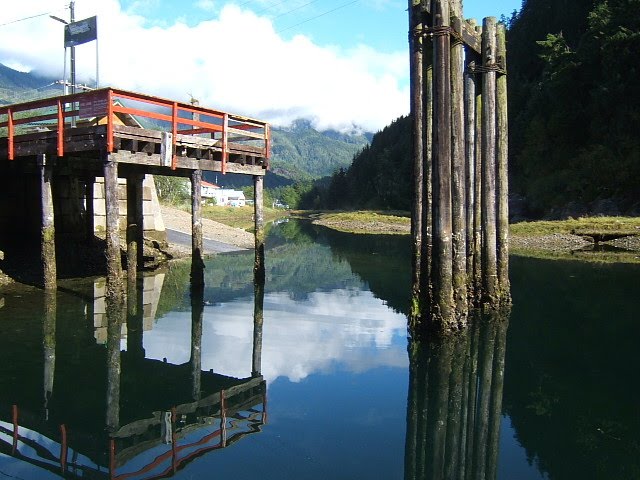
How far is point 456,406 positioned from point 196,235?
11.1 metres

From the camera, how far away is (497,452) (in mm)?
8164

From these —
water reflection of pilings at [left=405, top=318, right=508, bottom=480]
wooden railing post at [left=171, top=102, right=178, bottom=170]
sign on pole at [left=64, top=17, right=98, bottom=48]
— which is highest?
sign on pole at [left=64, top=17, right=98, bottom=48]

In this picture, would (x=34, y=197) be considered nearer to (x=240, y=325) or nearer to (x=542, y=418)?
(x=240, y=325)

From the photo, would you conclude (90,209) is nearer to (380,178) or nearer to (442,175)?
(442,175)

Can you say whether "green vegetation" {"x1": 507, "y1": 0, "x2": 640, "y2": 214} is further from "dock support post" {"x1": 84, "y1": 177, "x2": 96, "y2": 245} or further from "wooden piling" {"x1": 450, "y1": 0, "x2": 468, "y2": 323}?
"dock support post" {"x1": 84, "y1": 177, "x2": 96, "y2": 245}

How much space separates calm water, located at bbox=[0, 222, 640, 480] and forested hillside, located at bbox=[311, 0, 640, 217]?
3515cm

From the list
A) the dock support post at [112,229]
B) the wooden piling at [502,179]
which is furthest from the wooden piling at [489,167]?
the dock support post at [112,229]

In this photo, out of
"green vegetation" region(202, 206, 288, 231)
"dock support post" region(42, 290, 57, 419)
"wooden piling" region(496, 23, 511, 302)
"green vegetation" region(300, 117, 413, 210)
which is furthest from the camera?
"green vegetation" region(300, 117, 413, 210)

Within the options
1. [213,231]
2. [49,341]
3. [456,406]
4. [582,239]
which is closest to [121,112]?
[49,341]

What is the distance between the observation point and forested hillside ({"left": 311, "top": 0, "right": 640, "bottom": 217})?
1937 inches

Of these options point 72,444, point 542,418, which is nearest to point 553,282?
point 542,418

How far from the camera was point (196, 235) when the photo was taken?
18.7 meters

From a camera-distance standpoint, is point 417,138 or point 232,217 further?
point 232,217

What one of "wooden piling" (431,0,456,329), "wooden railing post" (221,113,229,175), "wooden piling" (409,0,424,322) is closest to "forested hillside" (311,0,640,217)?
"wooden railing post" (221,113,229,175)
